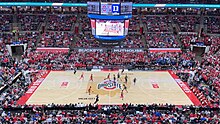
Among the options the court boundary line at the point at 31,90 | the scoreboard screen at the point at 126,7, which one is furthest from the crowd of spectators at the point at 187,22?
the court boundary line at the point at 31,90

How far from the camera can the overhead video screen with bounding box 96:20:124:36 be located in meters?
32.2

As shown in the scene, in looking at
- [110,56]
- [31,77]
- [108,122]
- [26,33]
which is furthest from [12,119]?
[26,33]

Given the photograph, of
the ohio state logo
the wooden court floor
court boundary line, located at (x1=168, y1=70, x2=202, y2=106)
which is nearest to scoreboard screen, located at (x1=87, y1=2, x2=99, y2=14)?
the wooden court floor

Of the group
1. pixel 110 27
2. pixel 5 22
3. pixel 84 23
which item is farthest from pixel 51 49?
pixel 5 22

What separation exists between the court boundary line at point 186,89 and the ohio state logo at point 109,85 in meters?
6.68

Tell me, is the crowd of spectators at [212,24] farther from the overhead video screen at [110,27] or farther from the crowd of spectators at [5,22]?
the crowd of spectators at [5,22]

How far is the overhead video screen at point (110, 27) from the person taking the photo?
32250mm

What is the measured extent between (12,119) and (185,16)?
132ft

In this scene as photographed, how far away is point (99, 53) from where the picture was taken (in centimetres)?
3844

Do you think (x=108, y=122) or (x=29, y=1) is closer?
(x=108, y=122)

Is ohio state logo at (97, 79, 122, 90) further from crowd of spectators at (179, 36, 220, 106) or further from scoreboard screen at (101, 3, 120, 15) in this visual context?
scoreboard screen at (101, 3, 120, 15)

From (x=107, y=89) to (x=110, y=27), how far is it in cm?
908

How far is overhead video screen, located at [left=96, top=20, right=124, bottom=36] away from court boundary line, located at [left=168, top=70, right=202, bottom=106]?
8.27m

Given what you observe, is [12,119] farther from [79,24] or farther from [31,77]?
[79,24]
